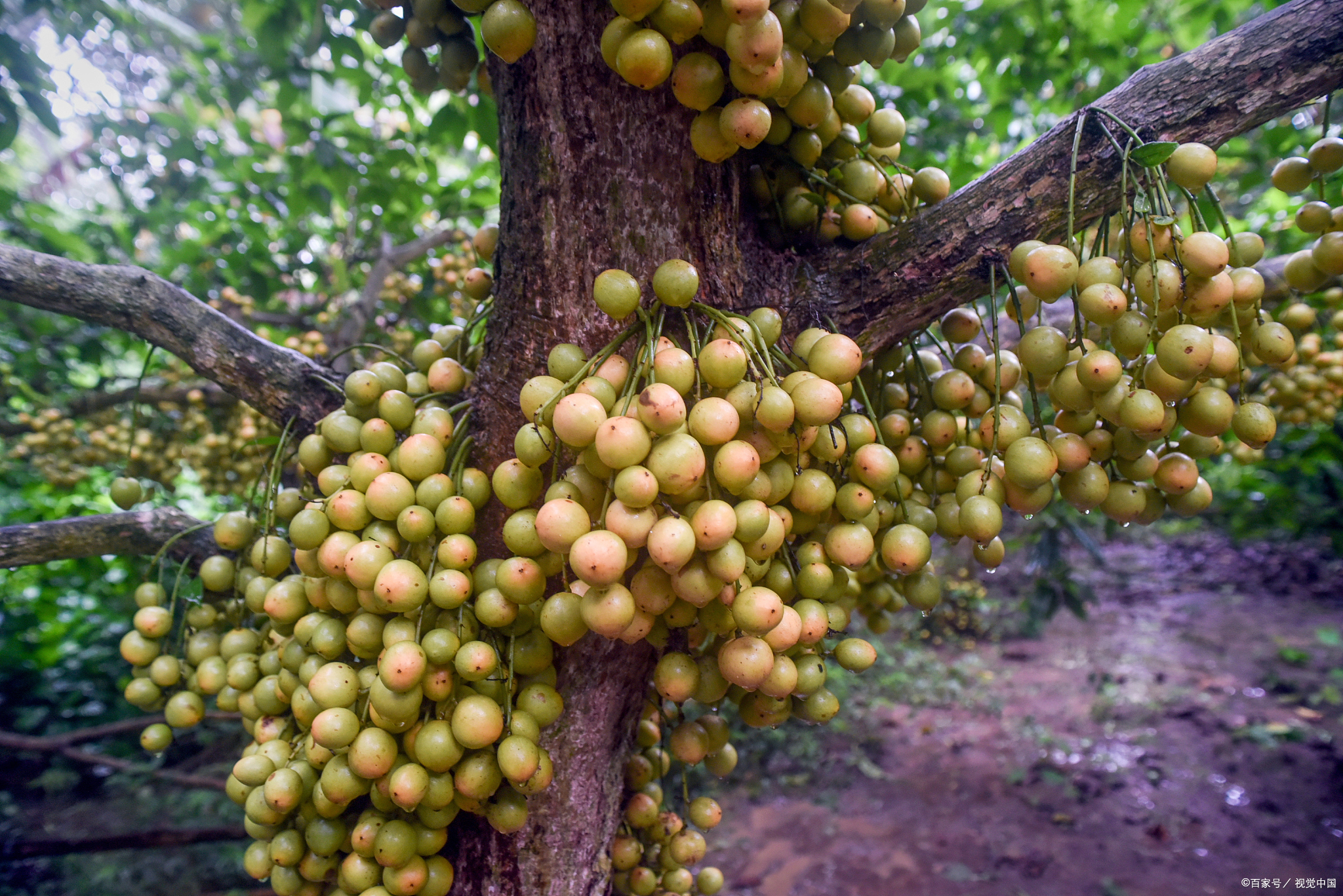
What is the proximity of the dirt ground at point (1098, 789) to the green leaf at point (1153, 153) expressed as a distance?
3.72 meters

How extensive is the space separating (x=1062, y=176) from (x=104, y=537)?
2106mm

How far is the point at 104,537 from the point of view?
1.56 meters

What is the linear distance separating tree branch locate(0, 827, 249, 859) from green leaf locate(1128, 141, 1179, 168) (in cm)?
279

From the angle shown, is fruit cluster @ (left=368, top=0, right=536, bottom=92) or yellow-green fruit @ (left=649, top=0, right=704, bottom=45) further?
fruit cluster @ (left=368, top=0, right=536, bottom=92)

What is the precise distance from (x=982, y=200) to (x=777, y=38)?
488 mm

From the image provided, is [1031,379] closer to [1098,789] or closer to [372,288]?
[372,288]

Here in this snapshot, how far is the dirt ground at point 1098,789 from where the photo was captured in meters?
3.59

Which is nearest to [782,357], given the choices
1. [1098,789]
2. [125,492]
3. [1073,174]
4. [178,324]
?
[1073,174]

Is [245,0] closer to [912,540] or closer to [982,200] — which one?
[982,200]

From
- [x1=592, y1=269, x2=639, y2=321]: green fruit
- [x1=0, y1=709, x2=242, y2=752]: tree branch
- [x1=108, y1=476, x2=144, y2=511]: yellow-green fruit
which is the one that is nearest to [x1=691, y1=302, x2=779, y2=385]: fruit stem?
[x1=592, y1=269, x2=639, y2=321]: green fruit

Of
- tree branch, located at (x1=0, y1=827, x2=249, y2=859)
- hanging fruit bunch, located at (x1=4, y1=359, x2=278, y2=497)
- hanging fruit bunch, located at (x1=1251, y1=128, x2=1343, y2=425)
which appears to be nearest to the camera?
tree branch, located at (x1=0, y1=827, x2=249, y2=859)

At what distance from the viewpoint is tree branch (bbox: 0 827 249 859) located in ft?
7.18

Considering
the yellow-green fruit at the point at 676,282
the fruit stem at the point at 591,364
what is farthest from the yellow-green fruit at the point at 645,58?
the fruit stem at the point at 591,364

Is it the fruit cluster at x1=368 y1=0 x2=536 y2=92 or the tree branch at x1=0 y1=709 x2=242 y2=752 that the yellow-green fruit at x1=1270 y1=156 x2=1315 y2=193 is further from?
the tree branch at x1=0 y1=709 x2=242 y2=752
